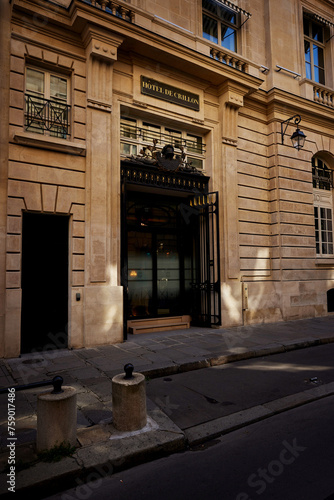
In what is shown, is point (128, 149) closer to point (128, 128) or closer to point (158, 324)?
point (128, 128)

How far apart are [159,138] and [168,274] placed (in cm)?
442

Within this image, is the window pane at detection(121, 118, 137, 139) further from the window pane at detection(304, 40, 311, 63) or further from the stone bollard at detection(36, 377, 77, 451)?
the window pane at detection(304, 40, 311, 63)

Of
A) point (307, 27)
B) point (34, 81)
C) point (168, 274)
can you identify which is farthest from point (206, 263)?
point (307, 27)

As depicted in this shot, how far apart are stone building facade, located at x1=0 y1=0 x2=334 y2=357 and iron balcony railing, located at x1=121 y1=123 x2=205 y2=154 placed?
0.23 ft

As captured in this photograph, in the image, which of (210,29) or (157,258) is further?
(210,29)

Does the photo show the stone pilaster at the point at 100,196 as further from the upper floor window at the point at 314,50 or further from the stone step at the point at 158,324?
the upper floor window at the point at 314,50

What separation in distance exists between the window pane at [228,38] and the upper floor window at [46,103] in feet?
22.0

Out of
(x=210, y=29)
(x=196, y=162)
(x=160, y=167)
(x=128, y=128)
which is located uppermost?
(x=210, y=29)

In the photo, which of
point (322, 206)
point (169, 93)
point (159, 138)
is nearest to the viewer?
point (169, 93)

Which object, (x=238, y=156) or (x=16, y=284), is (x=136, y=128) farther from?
(x=16, y=284)

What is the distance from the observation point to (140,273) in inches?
414

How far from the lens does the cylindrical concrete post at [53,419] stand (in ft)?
10.9

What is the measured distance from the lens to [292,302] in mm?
11906

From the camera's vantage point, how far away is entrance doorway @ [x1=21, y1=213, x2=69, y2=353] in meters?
7.57
